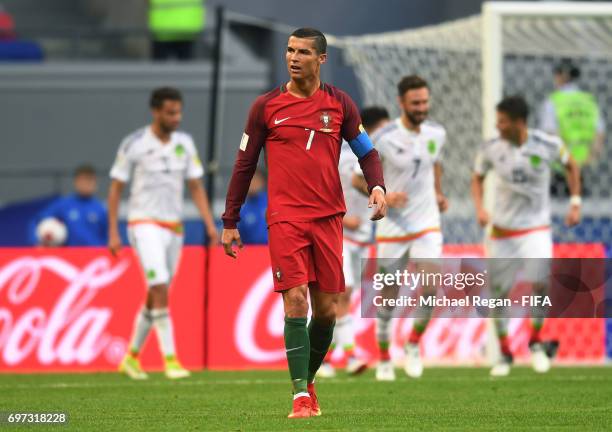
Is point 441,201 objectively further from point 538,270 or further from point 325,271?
point 325,271

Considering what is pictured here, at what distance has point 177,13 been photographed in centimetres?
2061

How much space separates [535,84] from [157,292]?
890 cm

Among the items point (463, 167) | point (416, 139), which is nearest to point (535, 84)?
point (463, 167)

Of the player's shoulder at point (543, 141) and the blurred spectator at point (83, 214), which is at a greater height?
the player's shoulder at point (543, 141)

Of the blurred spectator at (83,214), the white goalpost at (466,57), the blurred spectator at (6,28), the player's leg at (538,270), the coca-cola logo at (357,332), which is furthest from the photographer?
the blurred spectator at (6,28)

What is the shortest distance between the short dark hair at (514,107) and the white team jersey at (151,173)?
2801 mm

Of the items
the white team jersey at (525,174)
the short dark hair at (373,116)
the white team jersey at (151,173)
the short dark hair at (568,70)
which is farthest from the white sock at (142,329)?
the short dark hair at (568,70)

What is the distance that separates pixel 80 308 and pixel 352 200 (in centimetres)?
296

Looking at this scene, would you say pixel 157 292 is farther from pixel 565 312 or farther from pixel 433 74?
pixel 433 74

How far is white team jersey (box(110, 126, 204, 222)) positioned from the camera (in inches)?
508

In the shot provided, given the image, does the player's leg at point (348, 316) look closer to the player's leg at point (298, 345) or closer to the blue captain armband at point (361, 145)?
the blue captain armband at point (361, 145)

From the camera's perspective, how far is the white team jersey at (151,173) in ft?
42.3

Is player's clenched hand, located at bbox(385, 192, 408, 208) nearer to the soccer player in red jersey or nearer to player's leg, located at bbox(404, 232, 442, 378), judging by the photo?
player's leg, located at bbox(404, 232, 442, 378)

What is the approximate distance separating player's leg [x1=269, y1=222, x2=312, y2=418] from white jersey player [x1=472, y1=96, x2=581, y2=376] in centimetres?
495
